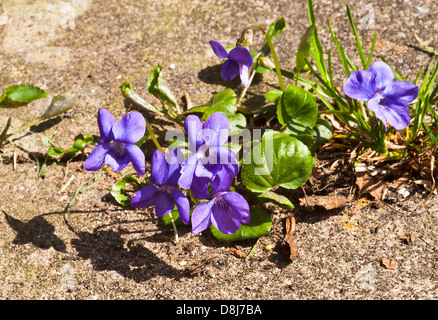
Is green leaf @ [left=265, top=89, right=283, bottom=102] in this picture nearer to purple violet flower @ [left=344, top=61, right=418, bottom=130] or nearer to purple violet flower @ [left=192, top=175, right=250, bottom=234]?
purple violet flower @ [left=344, top=61, right=418, bottom=130]

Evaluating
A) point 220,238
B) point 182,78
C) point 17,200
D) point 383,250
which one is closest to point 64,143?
point 17,200

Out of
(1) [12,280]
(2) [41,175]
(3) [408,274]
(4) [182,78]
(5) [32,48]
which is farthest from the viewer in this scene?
(5) [32,48]

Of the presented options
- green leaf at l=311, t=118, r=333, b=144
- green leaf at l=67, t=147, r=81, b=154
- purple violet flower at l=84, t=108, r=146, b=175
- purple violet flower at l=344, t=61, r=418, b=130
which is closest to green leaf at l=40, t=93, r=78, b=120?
green leaf at l=67, t=147, r=81, b=154

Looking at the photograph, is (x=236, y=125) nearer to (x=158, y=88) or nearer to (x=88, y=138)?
(x=158, y=88)

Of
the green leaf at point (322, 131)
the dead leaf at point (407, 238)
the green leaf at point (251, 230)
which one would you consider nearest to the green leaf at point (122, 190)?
the green leaf at point (251, 230)

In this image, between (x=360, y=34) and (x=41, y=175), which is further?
(x=360, y=34)

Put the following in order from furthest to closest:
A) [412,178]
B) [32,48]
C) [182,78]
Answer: [32,48] < [182,78] < [412,178]

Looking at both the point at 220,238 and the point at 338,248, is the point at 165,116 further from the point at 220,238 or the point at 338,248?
the point at 338,248

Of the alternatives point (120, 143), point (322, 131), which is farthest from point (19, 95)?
point (322, 131)

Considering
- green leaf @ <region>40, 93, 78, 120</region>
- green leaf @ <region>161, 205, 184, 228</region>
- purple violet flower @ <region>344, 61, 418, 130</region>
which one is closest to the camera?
purple violet flower @ <region>344, 61, 418, 130</region>
